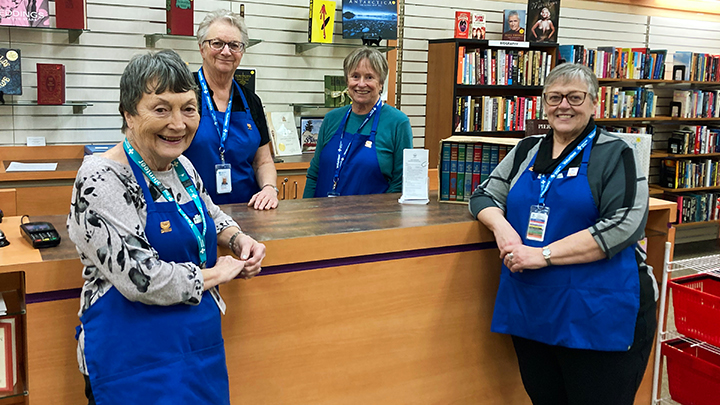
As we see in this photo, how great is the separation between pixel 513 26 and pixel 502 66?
1.82ft

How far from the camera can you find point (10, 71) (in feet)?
15.0

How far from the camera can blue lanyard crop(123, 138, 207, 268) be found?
5.45 ft

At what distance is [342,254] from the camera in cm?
232

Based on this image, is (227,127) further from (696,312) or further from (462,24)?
(462,24)

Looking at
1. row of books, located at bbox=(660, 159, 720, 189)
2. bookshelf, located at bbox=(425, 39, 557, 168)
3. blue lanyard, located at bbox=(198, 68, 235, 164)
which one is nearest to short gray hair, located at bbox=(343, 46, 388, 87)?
blue lanyard, located at bbox=(198, 68, 235, 164)

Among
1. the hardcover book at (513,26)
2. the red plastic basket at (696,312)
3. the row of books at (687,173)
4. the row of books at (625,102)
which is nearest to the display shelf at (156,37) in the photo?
the hardcover book at (513,26)

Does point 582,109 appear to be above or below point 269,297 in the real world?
above

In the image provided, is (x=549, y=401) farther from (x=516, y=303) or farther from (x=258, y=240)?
(x=258, y=240)

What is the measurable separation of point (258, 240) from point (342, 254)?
1.08ft

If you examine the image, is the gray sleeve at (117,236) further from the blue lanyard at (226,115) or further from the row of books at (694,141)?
the row of books at (694,141)

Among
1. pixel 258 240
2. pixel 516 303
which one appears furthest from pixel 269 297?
pixel 516 303

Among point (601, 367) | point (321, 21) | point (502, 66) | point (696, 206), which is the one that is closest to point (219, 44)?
point (601, 367)

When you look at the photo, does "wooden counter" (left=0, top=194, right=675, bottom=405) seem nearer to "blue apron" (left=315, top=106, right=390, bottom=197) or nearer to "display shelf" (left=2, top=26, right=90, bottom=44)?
"blue apron" (left=315, top=106, right=390, bottom=197)

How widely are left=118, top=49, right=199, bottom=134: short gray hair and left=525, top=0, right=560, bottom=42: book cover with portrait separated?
5.90m
